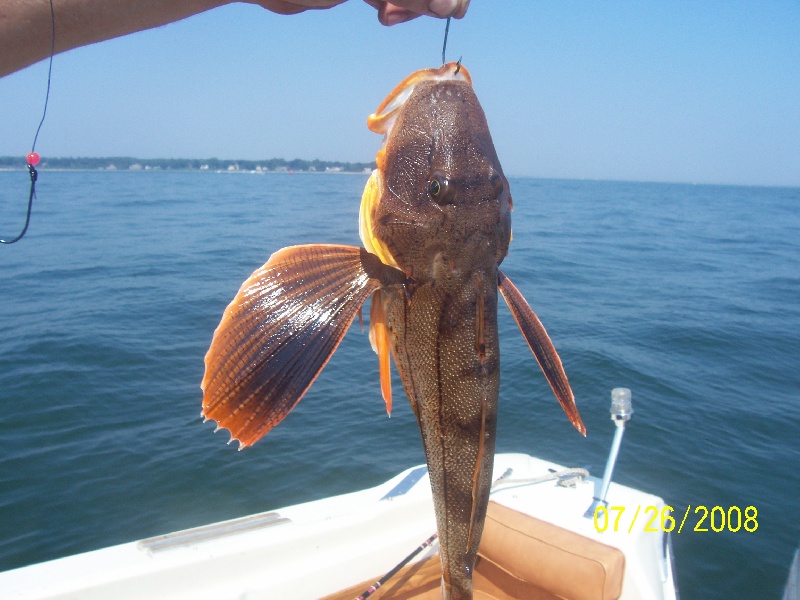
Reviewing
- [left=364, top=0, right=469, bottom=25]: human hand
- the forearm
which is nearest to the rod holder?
[left=364, top=0, right=469, bottom=25]: human hand

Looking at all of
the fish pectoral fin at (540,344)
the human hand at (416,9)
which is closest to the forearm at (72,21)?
the human hand at (416,9)

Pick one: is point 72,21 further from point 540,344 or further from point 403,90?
point 540,344

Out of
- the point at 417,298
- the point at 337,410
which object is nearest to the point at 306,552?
the point at 417,298

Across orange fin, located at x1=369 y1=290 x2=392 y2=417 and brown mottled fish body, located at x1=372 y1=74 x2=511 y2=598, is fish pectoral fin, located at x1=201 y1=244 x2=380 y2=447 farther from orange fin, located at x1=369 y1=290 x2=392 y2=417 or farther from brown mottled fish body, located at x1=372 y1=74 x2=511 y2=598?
brown mottled fish body, located at x1=372 y1=74 x2=511 y2=598

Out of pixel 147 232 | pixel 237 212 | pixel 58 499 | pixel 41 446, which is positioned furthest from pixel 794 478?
pixel 237 212

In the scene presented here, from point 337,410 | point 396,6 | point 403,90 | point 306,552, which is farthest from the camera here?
point 337,410

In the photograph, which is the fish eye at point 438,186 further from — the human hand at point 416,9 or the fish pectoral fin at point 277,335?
the human hand at point 416,9
